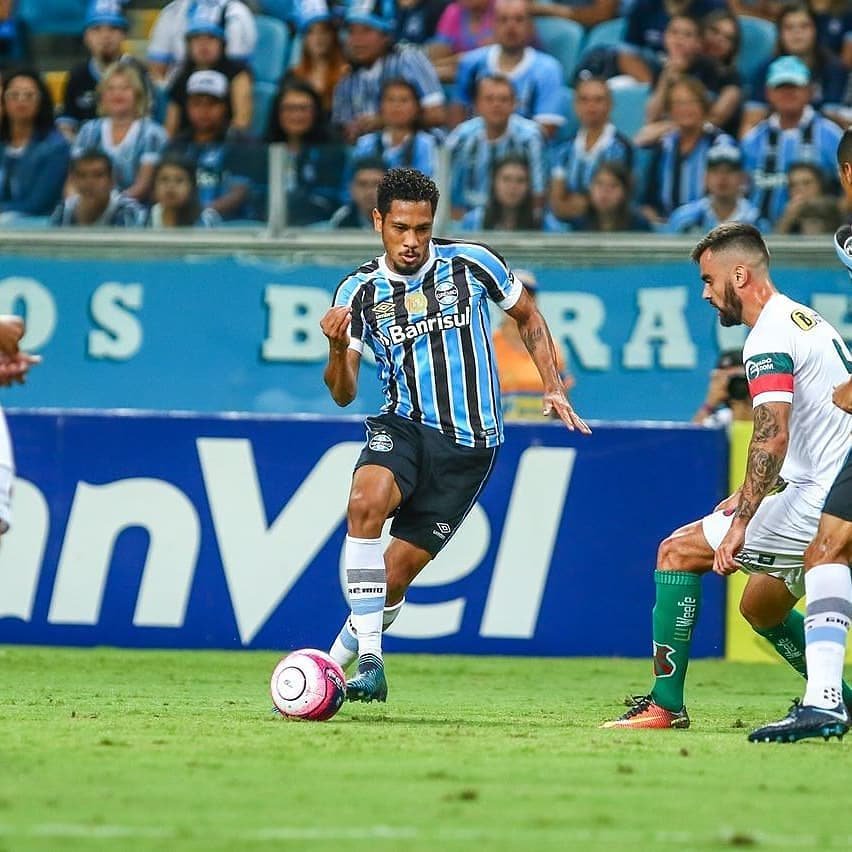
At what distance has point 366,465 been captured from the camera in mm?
8258

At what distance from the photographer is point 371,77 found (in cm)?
1517

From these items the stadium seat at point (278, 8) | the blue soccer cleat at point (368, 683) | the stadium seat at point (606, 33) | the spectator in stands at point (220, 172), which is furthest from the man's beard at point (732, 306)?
the stadium seat at point (278, 8)

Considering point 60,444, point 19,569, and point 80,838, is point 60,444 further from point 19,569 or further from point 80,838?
point 80,838

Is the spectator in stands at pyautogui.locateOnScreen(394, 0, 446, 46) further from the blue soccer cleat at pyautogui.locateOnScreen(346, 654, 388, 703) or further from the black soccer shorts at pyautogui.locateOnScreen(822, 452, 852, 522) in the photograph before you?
the black soccer shorts at pyautogui.locateOnScreen(822, 452, 852, 522)

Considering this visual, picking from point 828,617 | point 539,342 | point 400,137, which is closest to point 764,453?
point 828,617

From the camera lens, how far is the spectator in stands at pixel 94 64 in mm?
15609

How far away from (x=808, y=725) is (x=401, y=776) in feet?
5.63

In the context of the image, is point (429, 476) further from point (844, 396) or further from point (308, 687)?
point (844, 396)

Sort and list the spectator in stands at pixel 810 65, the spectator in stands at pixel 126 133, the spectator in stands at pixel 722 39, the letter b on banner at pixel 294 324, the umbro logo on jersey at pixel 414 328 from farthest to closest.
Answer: the spectator in stands at pixel 722 39 → the spectator in stands at pixel 810 65 → the spectator in stands at pixel 126 133 → the letter b on banner at pixel 294 324 → the umbro logo on jersey at pixel 414 328

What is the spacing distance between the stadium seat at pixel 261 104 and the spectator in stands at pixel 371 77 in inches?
21.9

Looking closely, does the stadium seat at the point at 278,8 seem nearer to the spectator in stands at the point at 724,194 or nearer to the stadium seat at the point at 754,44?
the stadium seat at the point at 754,44

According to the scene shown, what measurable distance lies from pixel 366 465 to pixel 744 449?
4451mm

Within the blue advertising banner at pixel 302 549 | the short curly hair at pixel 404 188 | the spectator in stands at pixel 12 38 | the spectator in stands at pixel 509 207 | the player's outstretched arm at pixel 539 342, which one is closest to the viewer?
→ the short curly hair at pixel 404 188

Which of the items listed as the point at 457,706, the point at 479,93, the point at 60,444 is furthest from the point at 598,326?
the point at 457,706
